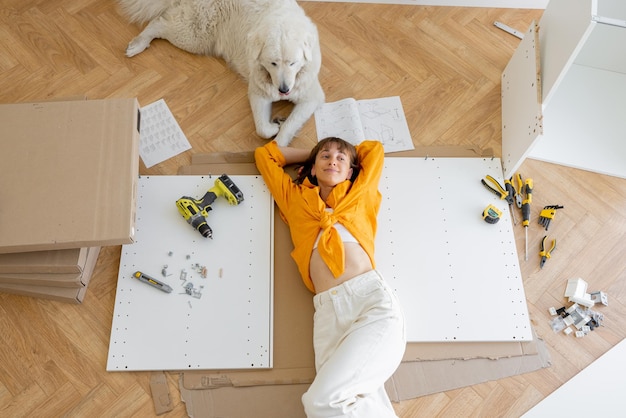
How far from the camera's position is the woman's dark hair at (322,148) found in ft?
6.13

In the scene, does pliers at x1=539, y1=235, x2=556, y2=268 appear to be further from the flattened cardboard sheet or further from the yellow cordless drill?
the yellow cordless drill

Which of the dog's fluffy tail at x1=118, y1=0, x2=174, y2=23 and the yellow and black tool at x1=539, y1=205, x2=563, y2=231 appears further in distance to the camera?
the dog's fluffy tail at x1=118, y1=0, x2=174, y2=23

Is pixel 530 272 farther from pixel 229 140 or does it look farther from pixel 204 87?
pixel 204 87

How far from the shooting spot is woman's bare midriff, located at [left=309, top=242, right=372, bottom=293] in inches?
67.1

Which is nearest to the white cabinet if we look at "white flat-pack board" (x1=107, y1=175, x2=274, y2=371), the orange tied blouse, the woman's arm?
the orange tied blouse

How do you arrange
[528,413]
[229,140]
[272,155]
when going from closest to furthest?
[528,413], [272,155], [229,140]

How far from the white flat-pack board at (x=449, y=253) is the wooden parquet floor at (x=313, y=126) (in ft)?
0.35

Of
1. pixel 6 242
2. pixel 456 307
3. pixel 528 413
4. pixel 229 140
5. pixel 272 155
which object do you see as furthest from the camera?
pixel 229 140

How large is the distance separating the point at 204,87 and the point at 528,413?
186 centimetres

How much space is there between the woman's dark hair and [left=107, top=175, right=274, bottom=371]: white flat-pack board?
6.7 inches

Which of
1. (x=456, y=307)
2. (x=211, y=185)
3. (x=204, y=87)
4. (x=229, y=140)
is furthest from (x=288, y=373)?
(x=204, y=87)

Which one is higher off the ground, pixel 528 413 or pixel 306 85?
pixel 306 85

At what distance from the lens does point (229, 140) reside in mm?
2150

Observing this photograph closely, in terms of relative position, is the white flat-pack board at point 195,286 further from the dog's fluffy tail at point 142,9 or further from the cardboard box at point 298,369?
the dog's fluffy tail at point 142,9
